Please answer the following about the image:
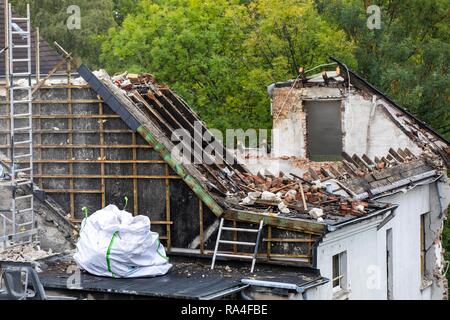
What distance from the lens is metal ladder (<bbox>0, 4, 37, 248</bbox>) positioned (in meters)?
19.2

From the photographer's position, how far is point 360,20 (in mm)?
40438

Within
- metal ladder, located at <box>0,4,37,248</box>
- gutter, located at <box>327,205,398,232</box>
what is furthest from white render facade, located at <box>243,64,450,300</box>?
metal ladder, located at <box>0,4,37,248</box>

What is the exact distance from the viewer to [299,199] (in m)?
19.6

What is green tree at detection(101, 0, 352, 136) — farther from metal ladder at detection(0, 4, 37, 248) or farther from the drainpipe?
metal ladder at detection(0, 4, 37, 248)

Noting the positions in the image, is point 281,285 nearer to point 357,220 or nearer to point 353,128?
point 357,220

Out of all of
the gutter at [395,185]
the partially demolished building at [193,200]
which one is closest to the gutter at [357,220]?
the partially demolished building at [193,200]

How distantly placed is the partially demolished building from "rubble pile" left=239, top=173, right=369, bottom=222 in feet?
0.08

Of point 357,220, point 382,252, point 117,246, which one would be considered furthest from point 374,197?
point 117,246

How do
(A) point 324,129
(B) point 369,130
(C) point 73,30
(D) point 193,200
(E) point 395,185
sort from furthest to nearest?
(C) point 73,30 < (A) point 324,129 < (B) point 369,130 < (E) point 395,185 < (D) point 193,200

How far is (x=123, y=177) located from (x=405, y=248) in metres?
7.35

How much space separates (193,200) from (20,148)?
3496 millimetres

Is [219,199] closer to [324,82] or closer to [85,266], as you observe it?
[85,266]

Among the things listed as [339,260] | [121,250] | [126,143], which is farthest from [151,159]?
[339,260]

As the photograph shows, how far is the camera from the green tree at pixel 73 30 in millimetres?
48531
